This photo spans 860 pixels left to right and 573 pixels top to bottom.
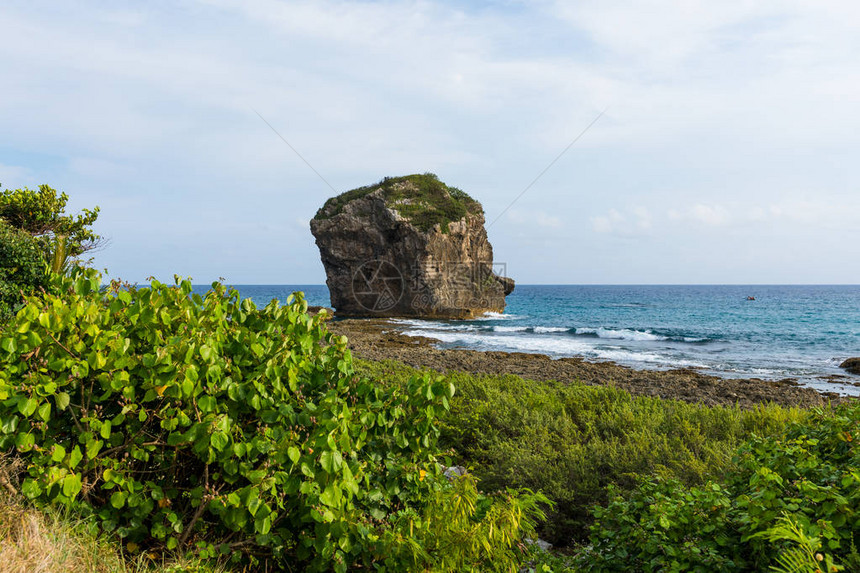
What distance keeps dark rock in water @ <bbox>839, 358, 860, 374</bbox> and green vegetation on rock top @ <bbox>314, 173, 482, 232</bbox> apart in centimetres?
3268

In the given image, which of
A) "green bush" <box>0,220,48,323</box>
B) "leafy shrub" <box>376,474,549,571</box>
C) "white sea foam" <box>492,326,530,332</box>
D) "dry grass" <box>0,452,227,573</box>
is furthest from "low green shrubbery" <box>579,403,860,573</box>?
"white sea foam" <box>492,326,530,332</box>

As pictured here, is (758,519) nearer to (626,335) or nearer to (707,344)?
(707,344)

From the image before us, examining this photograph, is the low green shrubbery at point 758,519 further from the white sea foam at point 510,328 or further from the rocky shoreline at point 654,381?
the white sea foam at point 510,328

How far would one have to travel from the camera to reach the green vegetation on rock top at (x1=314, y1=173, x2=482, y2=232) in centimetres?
4869

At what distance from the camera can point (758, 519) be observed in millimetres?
2492

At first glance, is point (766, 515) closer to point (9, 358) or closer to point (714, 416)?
point (9, 358)

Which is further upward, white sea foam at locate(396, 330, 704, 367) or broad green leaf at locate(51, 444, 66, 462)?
broad green leaf at locate(51, 444, 66, 462)

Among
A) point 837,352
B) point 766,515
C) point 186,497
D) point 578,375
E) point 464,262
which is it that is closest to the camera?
point 766,515

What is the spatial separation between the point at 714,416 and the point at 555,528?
3.68m

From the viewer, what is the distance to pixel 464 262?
164ft

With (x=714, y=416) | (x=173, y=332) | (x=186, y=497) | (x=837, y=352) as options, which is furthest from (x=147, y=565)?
(x=837, y=352)

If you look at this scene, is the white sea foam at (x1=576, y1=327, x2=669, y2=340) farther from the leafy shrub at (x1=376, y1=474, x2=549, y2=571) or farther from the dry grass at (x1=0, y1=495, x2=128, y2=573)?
the dry grass at (x1=0, y1=495, x2=128, y2=573)

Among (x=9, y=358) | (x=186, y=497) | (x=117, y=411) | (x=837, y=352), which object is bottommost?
(x=837, y=352)

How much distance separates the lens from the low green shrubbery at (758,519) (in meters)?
2.34
